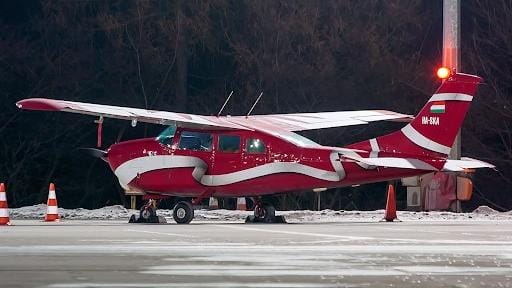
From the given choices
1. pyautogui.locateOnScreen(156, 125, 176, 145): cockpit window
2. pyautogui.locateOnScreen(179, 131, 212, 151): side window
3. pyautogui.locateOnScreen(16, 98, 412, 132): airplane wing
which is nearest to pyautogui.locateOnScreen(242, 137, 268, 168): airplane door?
pyautogui.locateOnScreen(16, 98, 412, 132): airplane wing

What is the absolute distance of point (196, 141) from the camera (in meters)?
26.5

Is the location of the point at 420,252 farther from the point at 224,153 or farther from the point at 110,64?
the point at 110,64

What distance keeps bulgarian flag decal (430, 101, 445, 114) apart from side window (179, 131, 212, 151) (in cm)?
438

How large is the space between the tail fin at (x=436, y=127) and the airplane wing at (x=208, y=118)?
7.65 ft

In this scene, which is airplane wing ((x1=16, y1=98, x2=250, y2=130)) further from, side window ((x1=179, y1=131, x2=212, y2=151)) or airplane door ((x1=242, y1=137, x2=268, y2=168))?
airplane door ((x1=242, y1=137, x2=268, y2=168))

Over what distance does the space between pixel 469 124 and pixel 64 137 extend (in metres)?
13.4

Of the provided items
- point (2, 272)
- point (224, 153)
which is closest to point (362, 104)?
point (224, 153)

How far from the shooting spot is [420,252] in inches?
642

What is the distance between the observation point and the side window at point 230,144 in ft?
86.4

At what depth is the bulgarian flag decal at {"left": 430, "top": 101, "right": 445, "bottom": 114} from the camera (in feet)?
85.8

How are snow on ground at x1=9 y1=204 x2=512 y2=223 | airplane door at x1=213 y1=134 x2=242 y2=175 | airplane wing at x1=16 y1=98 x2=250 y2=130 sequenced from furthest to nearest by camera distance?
1. snow on ground at x1=9 y1=204 x2=512 y2=223
2. airplane door at x1=213 y1=134 x2=242 y2=175
3. airplane wing at x1=16 y1=98 x2=250 y2=130

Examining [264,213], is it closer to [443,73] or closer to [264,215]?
[264,215]

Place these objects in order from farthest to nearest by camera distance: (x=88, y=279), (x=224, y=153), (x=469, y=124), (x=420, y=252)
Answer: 1. (x=469, y=124)
2. (x=224, y=153)
3. (x=420, y=252)
4. (x=88, y=279)

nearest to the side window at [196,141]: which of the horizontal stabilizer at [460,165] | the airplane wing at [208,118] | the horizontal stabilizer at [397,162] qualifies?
the airplane wing at [208,118]
